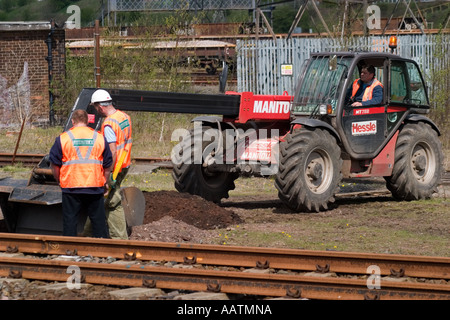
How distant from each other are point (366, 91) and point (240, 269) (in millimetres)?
5748

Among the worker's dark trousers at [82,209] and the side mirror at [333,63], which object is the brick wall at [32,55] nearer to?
the side mirror at [333,63]

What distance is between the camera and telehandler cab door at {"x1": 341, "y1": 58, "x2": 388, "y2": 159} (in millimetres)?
12977

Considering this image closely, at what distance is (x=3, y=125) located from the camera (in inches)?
1064

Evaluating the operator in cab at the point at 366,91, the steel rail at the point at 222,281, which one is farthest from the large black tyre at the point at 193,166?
the steel rail at the point at 222,281

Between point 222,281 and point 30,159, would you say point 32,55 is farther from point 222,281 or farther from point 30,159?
point 222,281

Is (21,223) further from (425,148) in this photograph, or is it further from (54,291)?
(425,148)

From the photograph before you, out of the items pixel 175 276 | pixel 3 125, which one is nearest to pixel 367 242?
pixel 175 276

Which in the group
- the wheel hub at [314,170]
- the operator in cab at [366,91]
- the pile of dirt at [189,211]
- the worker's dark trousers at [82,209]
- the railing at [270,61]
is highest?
the railing at [270,61]

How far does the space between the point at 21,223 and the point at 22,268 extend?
2.30 m

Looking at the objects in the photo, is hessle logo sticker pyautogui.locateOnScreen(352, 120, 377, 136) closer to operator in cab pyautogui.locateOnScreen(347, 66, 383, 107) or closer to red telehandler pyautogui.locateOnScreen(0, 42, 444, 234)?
red telehandler pyautogui.locateOnScreen(0, 42, 444, 234)

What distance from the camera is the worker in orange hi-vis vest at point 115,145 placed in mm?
9539

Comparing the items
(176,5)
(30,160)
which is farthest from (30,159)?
(176,5)

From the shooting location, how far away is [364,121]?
520 inches

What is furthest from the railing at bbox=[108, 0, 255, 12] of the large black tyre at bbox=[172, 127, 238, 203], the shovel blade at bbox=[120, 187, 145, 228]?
the shovel blade at bbox=[120, 187, 145, 228]
